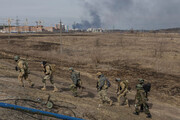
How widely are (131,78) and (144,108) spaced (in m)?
8.35

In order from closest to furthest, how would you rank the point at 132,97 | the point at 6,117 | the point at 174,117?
the point at 6,117
the point at 174,117
the point at 132,97

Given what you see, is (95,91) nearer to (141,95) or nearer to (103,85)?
(103,85)

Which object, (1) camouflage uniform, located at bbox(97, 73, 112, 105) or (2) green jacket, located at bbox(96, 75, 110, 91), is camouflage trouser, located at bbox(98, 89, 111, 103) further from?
(2) green jacket, located at bbox(96, 75, 110, 91)

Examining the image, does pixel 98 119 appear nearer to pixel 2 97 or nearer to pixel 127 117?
pixel 127 117

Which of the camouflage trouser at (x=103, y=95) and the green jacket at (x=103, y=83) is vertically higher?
the green jacket at (x=103, y=83)

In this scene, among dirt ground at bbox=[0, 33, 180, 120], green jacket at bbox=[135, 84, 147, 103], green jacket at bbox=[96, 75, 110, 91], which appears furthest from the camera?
green jacket at bbox=[96, 75, 110, 91]

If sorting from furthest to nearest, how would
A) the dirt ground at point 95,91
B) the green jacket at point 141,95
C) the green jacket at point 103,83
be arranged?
the green jacket at point 103,83
the green jacket at point 141,95
the dirt ground at point 95,91

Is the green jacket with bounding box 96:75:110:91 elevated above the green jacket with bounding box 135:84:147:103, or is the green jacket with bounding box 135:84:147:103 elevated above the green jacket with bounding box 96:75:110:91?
the green jacket with bounding box 96:75:110:91

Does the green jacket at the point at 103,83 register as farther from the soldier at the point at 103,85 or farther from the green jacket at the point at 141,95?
the green jacket at the point at 141,95

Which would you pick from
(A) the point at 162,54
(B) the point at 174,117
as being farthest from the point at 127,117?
(A) the point at 162,54

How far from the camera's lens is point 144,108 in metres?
9.01

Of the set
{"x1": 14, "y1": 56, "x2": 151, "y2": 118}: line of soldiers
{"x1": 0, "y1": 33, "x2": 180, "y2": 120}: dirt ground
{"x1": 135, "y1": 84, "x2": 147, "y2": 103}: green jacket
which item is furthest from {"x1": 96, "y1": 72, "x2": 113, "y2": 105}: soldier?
{"x1": 135, "y1": 84, "x2": 147, "y2": 103}: green jacket

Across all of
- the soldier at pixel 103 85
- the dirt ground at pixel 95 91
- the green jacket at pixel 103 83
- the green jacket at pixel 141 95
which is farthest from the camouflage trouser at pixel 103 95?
the green jacket at pixel 141 95

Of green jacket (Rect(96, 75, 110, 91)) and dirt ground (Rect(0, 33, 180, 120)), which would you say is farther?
green jacket (Rect(96, 75, 110, 91))
